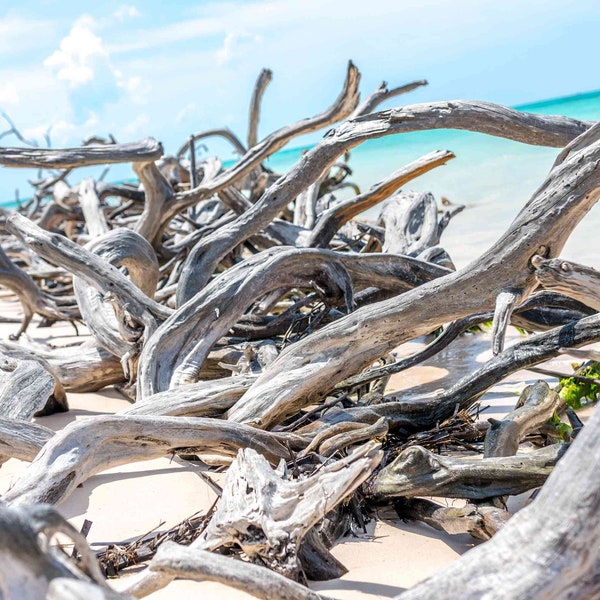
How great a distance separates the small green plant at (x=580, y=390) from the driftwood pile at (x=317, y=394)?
361 mm

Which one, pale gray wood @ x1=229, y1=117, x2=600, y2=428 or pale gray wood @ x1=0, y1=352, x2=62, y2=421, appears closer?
pale gray wood @ x1=229, y1=117, x2=600, y2=428

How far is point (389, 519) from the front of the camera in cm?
252

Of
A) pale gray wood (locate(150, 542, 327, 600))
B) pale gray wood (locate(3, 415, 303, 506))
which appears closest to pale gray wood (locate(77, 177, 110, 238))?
pale gray wood (locate(3, 415, 303, 506))

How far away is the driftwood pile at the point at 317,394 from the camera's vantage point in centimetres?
132

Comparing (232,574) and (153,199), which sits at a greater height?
(153,199)

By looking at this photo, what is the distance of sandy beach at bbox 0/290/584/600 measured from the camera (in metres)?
2.08

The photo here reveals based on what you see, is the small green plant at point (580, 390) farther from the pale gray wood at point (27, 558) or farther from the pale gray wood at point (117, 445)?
the pale gray wood at point (27, 558)

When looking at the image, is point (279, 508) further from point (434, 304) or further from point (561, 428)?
point (561, 428)

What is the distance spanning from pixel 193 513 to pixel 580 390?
194 centimetres

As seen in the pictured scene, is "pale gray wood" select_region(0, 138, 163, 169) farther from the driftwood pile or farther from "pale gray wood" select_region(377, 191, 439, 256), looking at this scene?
"pale gray wood" select_region(377, 191, 439, 256)

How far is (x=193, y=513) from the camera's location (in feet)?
8.75

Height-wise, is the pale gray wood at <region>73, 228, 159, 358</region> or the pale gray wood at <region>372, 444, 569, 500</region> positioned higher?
the pale gray wood at <region>73, 228, 159, 358</region>

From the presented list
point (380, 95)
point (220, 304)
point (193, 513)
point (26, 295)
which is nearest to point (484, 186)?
point (380, 95)

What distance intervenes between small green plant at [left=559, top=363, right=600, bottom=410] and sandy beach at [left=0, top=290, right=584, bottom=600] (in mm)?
300
